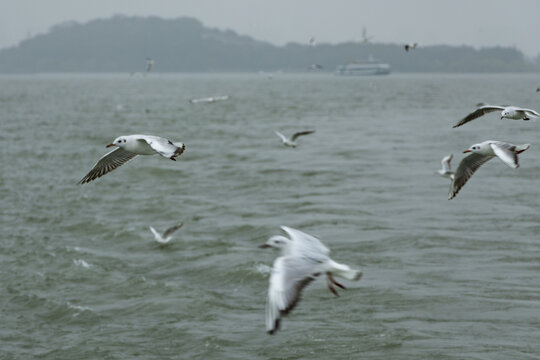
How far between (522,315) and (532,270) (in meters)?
3.53

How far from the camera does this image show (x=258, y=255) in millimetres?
21500

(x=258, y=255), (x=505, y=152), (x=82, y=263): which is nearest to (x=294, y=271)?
(x=505, y=152)

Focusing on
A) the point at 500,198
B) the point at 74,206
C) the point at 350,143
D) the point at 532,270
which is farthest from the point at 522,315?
the point at 350,143

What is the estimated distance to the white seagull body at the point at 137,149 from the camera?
979 centimetres

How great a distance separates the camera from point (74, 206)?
1158 inches

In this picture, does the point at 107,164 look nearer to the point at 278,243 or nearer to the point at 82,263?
the point at 278,243

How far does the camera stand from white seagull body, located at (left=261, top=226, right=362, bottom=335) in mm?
7805

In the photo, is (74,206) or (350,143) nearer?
(74,206)

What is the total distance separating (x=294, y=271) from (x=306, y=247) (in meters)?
1.00

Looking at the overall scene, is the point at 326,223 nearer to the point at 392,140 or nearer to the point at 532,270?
the point at 532,270

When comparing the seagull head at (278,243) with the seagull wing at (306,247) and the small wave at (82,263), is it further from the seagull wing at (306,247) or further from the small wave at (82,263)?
the small wave at (82,263)

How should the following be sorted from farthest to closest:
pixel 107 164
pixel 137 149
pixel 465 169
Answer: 1. pixel 465 169
2. pixel 107 164
3. pixel 137 149

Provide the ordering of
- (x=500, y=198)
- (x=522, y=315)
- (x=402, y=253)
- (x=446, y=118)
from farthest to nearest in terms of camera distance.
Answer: (x=446, y=118) < (x=500, y=198) < (x=402, y=253) < (x=522, y=315)

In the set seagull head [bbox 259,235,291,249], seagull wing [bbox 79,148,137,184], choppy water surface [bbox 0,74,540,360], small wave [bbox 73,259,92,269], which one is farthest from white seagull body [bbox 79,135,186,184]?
small wave [bbox 73,259,92,269]
